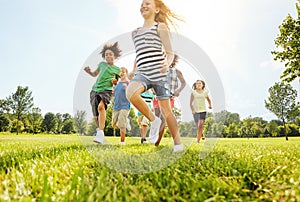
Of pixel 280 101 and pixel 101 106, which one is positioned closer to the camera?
pixel 101 106

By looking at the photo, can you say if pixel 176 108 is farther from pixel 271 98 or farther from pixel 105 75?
pixel 271 98

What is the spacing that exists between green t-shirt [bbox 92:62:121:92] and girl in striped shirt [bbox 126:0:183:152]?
2.27 metres

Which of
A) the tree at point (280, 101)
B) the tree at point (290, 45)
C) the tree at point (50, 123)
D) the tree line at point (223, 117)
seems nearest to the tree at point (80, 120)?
the tree line at point (223, 117)

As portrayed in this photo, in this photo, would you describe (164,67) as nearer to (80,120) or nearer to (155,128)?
(155,128)

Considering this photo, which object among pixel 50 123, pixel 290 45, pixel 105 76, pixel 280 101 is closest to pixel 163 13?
pixel 105 76

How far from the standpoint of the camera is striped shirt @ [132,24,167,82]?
3.94m

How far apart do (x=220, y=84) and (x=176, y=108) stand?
2211 mm

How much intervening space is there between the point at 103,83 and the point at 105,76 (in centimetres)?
21

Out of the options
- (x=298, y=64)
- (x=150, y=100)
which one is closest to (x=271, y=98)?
(x=298, y=64)

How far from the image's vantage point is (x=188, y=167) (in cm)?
249

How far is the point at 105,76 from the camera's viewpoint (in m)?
6.49

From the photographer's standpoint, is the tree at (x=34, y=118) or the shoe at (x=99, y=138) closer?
the shoe at (x=99, y=138)

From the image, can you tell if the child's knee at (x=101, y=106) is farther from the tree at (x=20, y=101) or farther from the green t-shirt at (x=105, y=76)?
the tree at (x=20, y=101)

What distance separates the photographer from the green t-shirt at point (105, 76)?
251 inches
